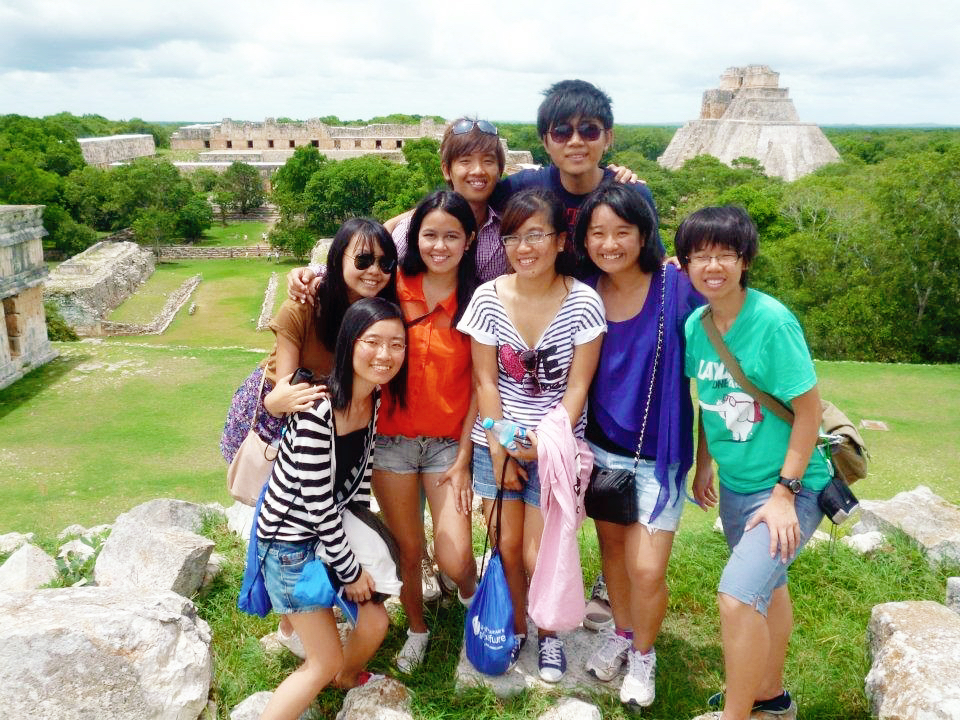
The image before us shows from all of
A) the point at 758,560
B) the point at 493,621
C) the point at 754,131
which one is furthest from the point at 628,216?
the point at 754,131

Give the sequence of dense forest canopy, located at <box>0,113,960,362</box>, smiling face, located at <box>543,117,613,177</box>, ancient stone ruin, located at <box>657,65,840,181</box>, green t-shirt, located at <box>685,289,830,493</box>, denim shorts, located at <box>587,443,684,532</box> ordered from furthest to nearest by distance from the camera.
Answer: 1. ancient stone ruin, located at <box>657,65,840,181</box>
2. dense forest canopy, located at <box>0,113,960,362</box>
3. smiling face, located at <box>543,117,613,177</box>
4. denim shorts, located at <box>587,443,684,532</box>
5. green t-shirt, located at <box>685,289,830,493</box>

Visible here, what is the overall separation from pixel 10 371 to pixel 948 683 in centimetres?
1317

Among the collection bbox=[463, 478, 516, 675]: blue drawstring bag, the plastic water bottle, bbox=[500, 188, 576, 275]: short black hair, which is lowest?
bbox=[463, 478, 516, 675]: blue drawstring bag

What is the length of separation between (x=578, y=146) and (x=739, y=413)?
4.07ft

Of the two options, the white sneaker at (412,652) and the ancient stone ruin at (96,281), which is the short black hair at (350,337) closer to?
the white sneaker at (412,652)

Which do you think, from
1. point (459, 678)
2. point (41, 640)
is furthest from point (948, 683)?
point (41, 640)

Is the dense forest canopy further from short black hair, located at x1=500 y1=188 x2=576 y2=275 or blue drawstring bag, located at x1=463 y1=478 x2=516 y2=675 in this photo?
blue drawstring bag, located at x1=463 y1=478 x2=516 y2=675

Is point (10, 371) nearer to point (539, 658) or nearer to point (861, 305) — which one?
point (539, 658)

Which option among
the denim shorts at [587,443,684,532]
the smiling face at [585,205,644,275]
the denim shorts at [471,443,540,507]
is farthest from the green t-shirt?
the denim shorts at [471,443,540,507]

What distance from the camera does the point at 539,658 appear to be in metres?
2.95

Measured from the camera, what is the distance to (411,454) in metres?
2.94

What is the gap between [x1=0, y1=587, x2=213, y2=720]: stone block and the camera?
251cm

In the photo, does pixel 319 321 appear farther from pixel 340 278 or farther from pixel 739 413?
pixel 739 413

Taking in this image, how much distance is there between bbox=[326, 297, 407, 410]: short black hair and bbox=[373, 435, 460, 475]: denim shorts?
1.36 ft
